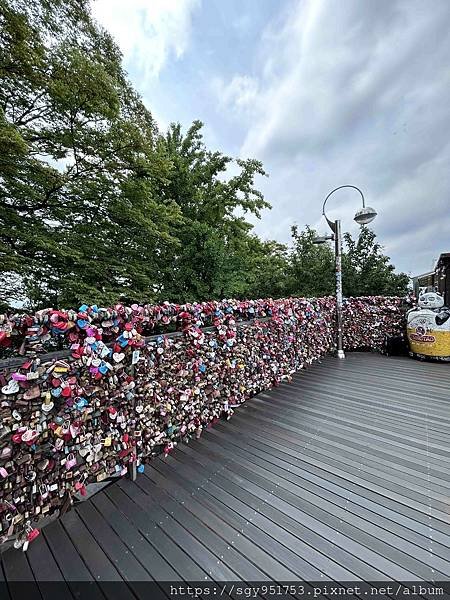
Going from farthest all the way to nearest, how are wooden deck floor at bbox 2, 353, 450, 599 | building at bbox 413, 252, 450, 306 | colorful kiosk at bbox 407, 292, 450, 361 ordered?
building at bbox 413, 252, 450, 306
colorful kiosk at bbox 407, 292, 450, 361
wooden deck floor at bbox 2, 353, 450, 599

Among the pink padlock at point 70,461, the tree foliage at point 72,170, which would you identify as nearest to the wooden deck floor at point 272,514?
the pink padlock at point 70,461

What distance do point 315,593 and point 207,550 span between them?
0.49 metres

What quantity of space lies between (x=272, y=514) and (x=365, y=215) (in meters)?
4.15

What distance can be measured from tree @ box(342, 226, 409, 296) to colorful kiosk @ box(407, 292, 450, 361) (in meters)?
2.42

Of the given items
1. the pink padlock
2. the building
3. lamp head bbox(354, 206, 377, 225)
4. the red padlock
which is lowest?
the red padlock

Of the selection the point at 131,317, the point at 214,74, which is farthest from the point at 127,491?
the point at 214,74

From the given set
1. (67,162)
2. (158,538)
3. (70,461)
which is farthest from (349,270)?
(70,461)

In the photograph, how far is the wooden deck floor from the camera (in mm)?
1114

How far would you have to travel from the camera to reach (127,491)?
1.63m

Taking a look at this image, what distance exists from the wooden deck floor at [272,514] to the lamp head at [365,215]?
9.44 ft

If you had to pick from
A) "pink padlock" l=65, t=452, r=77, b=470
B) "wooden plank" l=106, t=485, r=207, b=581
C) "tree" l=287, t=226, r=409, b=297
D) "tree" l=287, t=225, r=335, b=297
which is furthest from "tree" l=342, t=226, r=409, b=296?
"pink padlock" l=65, t=452, r=77, b=470

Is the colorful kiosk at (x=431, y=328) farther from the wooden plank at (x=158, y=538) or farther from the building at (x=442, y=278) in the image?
the wooden plank at (x=158, y=538)

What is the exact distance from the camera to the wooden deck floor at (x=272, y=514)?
111cm

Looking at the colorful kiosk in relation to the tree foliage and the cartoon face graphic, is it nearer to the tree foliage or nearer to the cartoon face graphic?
the cartoon face graphic
